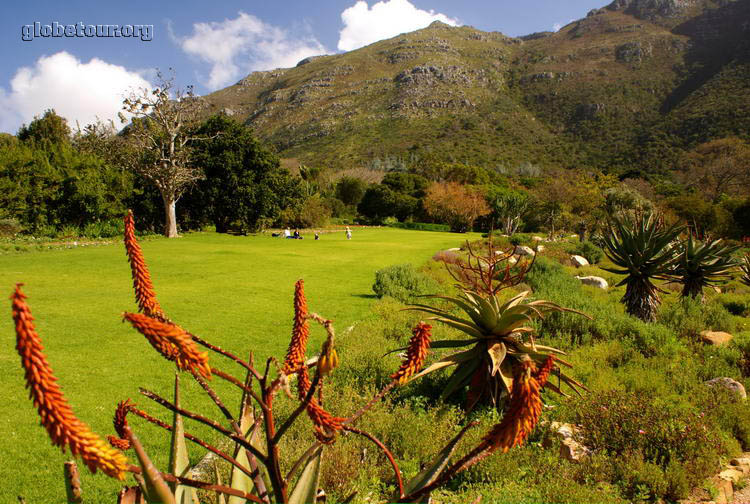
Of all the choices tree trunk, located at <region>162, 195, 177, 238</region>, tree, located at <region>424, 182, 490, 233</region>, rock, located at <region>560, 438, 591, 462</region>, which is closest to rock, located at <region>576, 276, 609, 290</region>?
rock, located at <region>560, 438, 591, 462</region>

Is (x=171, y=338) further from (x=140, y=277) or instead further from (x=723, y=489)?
(x=723, y=489)

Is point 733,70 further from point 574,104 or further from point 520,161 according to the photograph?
point 520,161

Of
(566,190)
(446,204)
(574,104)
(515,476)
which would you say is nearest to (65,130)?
(446,204)

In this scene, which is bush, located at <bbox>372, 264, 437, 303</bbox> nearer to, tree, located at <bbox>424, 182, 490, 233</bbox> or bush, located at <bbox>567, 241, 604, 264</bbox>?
bush, located at <bbox>567, 241, 604, 264</bbox>

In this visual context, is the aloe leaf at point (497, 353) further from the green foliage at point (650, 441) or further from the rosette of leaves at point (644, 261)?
the rosette of leaves at point (644, 261)

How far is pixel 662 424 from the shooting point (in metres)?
4.73

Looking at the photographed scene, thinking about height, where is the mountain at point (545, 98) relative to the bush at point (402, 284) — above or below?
above

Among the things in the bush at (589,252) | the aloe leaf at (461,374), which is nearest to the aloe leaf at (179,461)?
the aloe leaf at (461,374)

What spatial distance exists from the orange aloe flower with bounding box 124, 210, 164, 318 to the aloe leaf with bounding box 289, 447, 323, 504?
0.84m

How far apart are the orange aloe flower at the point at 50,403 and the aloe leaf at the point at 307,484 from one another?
90 cm

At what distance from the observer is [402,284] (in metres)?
14.0

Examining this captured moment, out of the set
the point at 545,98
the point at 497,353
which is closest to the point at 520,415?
the point at 497,353

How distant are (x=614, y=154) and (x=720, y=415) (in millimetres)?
103449

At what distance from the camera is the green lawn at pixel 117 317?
4.75 m
